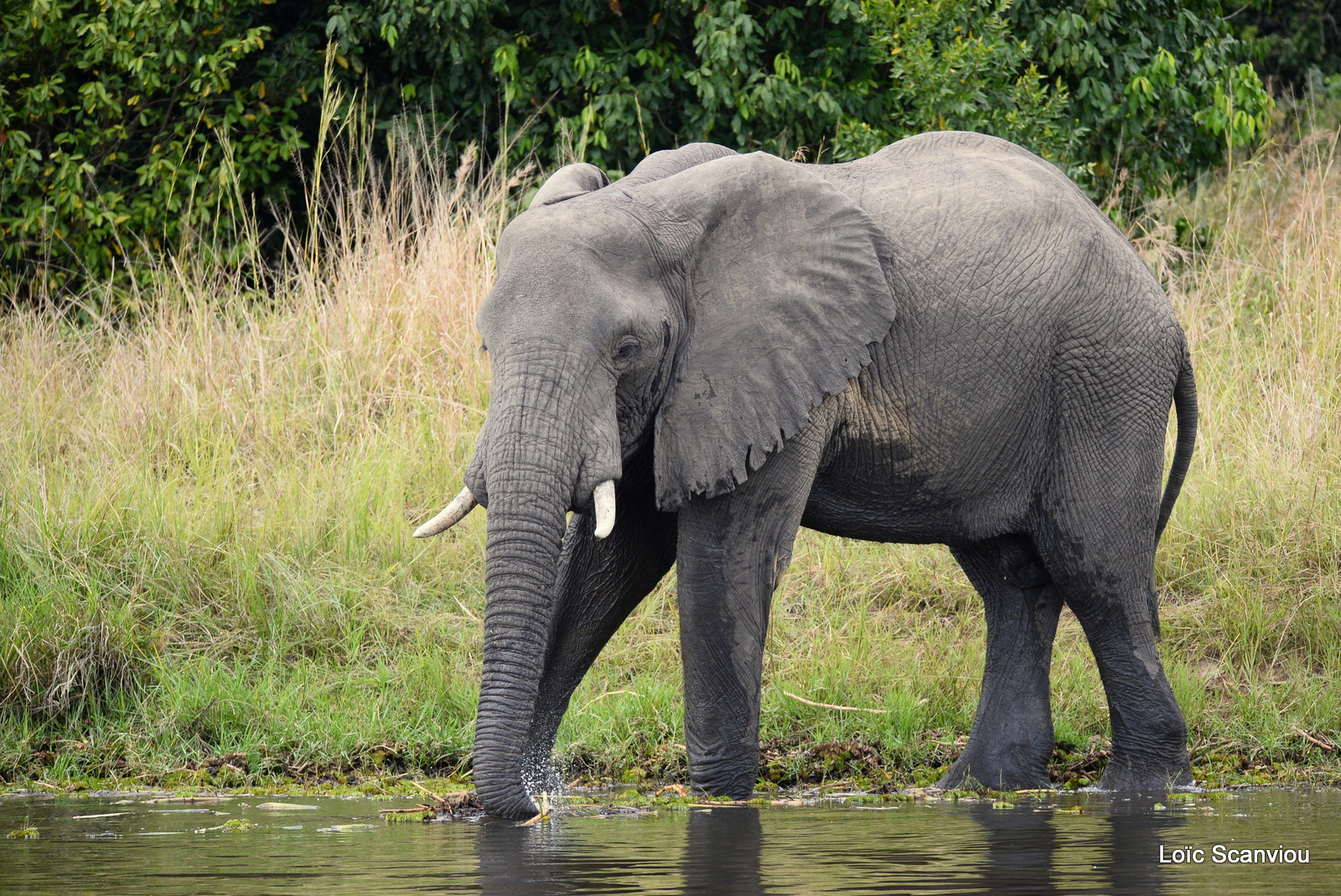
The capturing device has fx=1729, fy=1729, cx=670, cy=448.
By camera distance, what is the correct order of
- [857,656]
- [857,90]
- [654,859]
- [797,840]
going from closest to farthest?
1. [654,859]
2. [797,840]
3. [857,656]
4. [857,90]

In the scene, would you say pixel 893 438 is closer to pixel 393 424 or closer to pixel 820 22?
pixel 393 424

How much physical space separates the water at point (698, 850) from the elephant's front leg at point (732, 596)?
8.1 inches

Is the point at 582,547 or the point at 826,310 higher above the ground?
the point at 826,310

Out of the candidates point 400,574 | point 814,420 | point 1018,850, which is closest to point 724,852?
Answer: point 1018,850

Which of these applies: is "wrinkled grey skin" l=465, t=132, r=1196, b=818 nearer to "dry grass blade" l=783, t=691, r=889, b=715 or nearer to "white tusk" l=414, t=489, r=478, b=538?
"white tusk" l=414, t=489, r=478, b=538

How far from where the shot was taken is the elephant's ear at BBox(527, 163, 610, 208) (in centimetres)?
525

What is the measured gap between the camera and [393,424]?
343 inches

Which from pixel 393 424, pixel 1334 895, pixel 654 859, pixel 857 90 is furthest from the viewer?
pixel 857 90

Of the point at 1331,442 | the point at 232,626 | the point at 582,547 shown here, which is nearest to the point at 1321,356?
the point at 1331,442

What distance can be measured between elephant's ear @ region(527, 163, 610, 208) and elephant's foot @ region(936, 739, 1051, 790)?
95.2 inches

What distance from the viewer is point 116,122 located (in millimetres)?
13172

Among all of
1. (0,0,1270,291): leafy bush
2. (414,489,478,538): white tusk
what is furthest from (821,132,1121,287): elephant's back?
(0,0,1270,291): leafy bush

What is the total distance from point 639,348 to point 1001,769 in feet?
7.20

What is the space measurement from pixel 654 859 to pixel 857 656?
2928 mm
